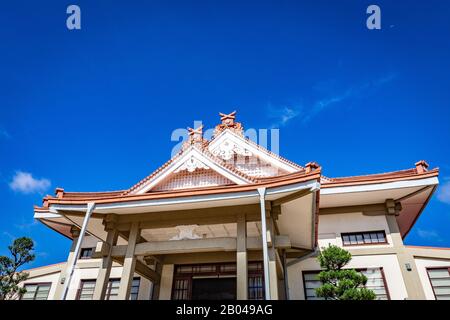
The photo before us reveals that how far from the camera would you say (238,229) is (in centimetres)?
932

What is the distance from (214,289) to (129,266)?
3.68m

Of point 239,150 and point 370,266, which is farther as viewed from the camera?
point 239,150

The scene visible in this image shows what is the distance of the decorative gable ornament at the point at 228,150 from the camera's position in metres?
15.5

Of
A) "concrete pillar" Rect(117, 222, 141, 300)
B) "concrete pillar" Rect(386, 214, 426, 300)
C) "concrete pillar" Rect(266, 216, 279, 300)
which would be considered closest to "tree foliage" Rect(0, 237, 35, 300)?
"concrete pillar" Rect(117, 222, 141, 300)

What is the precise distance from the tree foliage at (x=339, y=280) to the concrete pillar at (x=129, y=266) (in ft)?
18.0

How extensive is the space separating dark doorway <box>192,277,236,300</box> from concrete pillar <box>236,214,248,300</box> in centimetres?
321

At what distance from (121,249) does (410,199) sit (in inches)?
457

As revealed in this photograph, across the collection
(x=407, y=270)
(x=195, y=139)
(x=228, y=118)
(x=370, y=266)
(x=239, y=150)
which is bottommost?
(x=407, y=270)

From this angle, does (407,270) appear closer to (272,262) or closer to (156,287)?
(272,262)

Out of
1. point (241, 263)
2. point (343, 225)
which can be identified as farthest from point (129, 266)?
point (343, 225)

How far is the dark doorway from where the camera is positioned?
11389 millimetres

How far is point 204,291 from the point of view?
11.7m

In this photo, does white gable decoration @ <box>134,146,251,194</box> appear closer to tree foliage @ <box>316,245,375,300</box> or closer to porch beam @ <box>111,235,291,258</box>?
porch beam @ <box>111,235,291,258</box>
